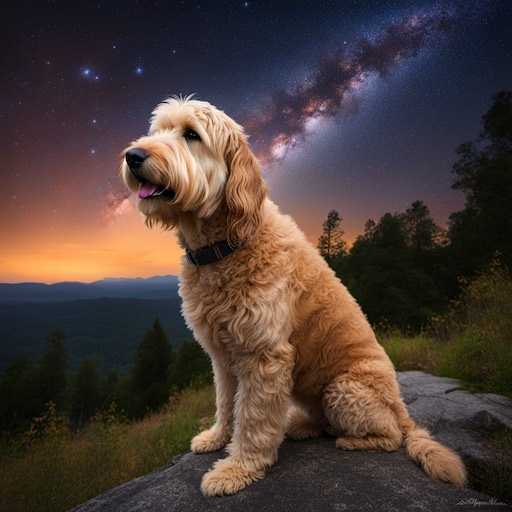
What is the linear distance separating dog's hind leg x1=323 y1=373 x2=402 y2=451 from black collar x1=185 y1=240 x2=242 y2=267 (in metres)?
1.53

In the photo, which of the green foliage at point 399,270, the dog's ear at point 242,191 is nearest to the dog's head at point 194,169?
the dog's ear at point 242,191

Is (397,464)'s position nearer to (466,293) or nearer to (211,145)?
(211,145)

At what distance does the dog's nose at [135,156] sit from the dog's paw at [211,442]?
272cm

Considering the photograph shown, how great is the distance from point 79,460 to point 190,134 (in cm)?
615

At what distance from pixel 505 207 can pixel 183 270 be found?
25.0m

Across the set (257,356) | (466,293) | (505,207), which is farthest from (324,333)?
(505,207)

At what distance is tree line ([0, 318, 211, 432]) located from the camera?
1489 inches

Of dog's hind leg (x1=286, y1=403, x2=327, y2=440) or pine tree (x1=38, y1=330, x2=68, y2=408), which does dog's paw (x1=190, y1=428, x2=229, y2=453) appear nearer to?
dog's hind leg (x1=286, y1=403, x2=327, y2=440)

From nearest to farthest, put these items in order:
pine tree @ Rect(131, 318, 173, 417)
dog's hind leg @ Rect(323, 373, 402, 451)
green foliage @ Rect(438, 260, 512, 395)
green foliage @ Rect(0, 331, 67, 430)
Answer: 1. dog's hind leg @ Rect(323, 373, 402, 451)
2. green foliage @ Rect(438, 260, 512, 395)
3. green foliage @ Rect(0, 331, 67, 430)
4. pine tree @ Rect(131, 318, 173, 417)

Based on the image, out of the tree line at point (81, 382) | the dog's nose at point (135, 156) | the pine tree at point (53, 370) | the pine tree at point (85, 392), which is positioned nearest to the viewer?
the dog's nose at point (135, 156)

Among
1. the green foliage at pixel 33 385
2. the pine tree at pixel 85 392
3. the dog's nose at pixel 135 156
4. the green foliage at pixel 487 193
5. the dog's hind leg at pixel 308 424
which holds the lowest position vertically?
the pine tree at pixel 85 392

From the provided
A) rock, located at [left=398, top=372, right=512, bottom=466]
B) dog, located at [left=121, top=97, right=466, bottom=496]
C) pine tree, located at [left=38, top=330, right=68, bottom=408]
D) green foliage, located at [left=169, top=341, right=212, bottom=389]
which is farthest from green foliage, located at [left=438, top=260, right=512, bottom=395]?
pine tree, located at [left=38, top=330, right=68, bottom=408]

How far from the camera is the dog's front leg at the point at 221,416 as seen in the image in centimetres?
351

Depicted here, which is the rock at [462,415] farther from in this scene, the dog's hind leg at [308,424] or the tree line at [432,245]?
the tree line at [432,245]
